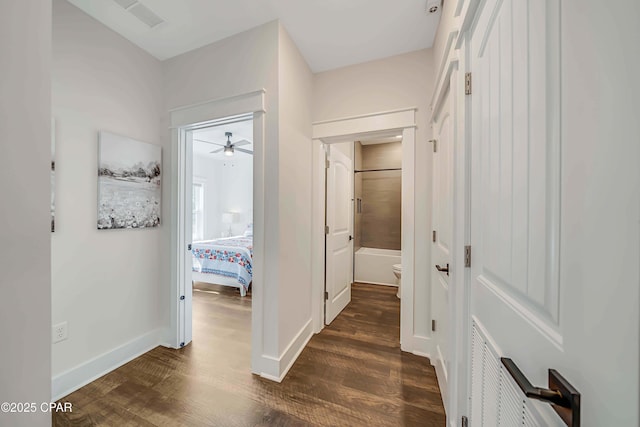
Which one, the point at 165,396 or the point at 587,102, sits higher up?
the point at 587,102

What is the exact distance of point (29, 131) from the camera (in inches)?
26.1

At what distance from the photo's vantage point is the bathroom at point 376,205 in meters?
4.32

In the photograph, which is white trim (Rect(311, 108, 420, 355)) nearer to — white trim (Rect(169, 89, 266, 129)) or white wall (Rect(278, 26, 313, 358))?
white wall (Rect(278, 26, 313, 358))

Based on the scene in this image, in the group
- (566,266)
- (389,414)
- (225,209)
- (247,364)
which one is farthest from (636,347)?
(225,209)

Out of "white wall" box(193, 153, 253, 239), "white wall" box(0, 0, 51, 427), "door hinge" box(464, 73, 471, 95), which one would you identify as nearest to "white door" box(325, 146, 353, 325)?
"door hinge" box(464, 73, 471, 95)

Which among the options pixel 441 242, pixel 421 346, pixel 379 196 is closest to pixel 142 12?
pixel 441 242

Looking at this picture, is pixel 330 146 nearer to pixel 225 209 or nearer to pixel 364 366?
pixel 364 366

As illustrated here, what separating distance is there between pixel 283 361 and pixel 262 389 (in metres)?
0.23

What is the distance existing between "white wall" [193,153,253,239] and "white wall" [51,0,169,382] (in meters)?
4.10

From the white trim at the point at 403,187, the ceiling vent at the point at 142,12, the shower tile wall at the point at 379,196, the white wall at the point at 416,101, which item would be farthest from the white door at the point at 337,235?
the ceiling vent at the point at 142,12

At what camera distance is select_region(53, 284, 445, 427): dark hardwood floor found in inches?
57.6

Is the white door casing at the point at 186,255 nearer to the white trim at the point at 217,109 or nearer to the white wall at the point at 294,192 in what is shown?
the white trim at the point at 217,109

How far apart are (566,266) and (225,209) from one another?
271 inches

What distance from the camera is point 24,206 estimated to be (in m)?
0.66
